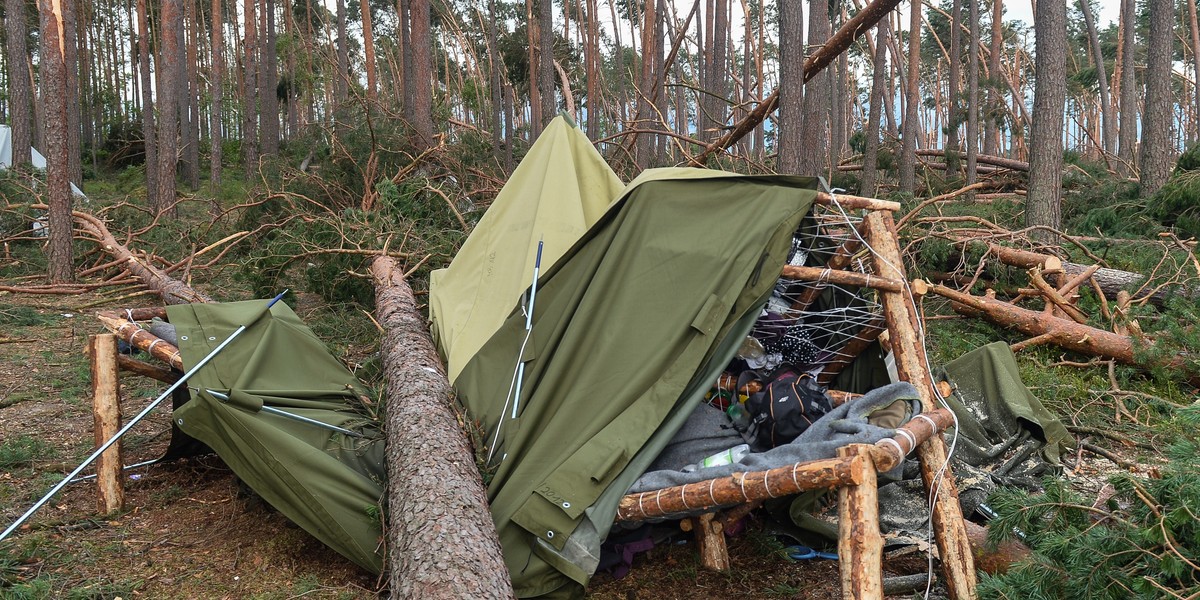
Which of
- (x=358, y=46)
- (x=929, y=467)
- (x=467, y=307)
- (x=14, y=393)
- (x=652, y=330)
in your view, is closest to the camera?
(x=929, y=467)

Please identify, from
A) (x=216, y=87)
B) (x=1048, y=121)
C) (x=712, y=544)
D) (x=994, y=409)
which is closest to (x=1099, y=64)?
(x=1048, y=121)

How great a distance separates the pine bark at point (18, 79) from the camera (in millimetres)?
10414

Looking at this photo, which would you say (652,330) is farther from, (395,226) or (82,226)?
(82,226)

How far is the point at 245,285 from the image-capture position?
339 inches

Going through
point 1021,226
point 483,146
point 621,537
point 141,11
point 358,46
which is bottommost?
point 621,537

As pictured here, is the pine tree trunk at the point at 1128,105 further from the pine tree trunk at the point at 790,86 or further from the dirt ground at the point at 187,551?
the dirt ground at the point at 187,551

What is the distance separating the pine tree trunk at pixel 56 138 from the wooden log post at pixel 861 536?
322 inches

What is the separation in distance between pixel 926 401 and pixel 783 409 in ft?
2.06

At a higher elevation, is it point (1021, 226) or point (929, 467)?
point (1021, 226)

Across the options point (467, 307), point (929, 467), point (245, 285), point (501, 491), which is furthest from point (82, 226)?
point (929, 467)

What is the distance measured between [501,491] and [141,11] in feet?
56.5

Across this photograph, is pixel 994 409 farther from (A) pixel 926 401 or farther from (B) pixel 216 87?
(B) pixel 216 87

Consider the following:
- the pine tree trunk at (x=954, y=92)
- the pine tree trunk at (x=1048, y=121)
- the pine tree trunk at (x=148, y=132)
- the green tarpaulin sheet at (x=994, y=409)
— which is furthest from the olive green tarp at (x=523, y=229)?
the pine tree trunk at (x=148, y=132)

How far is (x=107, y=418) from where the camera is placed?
12.9 ft
